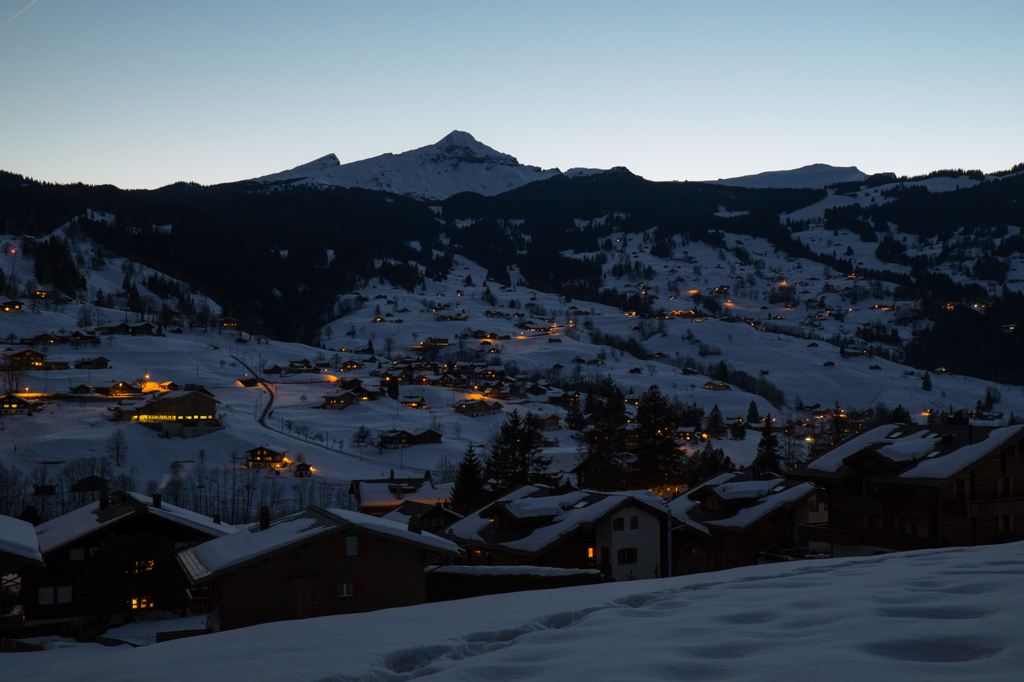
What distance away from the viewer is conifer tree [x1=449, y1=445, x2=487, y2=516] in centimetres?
4691

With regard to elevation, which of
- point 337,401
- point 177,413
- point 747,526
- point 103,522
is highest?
point 177,413

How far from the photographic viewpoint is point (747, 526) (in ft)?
100

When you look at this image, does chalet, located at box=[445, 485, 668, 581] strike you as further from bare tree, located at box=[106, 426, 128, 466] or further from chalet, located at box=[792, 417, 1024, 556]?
bare tree, located at box=[106, 426, 128, 466]

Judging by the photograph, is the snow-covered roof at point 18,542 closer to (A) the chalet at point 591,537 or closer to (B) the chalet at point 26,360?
(A) the chalet at point 591,537

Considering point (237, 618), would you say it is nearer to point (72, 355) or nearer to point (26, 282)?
point (72, 355)

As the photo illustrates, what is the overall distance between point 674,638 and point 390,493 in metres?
51.5

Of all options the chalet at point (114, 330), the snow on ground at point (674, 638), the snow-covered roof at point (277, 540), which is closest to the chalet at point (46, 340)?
the chalet at point (114, 330)

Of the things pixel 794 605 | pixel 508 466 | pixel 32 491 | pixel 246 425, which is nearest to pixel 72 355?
pixel 246 425

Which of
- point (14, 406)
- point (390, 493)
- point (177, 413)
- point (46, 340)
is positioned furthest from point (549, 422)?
point (46, 340)

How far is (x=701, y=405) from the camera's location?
A: 11388 cm

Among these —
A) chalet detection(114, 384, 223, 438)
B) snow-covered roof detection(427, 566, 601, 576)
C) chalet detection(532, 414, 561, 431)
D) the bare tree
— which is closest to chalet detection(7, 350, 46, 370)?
chalet detection(114, 384, 223, 438)

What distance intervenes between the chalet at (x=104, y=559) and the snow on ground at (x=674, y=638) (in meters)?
18.4

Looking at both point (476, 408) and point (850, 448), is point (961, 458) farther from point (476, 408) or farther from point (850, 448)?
point (476, 408)

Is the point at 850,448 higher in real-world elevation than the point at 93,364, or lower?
lower
